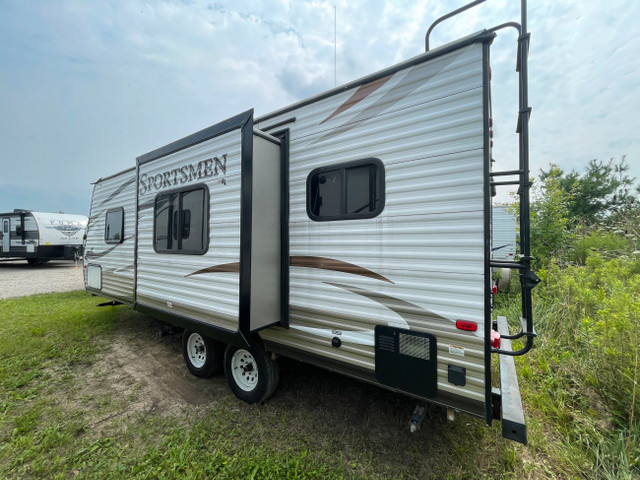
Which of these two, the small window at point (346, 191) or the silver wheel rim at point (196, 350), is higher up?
the small window at point (346, 191)

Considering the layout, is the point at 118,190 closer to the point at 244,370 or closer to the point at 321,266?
the point at 244,370

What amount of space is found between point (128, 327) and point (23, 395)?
2615 mm

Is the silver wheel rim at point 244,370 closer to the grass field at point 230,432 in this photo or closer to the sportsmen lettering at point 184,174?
the grass field at point 230,432

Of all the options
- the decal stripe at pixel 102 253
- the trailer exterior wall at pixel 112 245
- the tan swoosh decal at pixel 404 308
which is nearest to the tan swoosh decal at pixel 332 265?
the tan swoosh decal at pixel 404 308

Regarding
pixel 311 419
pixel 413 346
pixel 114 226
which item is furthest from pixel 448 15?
pixel 114 226

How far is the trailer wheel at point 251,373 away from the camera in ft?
10.6

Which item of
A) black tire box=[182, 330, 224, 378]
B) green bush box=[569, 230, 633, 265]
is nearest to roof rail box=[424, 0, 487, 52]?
black tire box=[182, 330, 224, 378]

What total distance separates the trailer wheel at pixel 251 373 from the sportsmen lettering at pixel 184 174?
76.3 inches

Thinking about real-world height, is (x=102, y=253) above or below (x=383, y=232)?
below

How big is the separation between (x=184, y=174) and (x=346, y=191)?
2.15 m

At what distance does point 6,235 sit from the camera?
15.7m

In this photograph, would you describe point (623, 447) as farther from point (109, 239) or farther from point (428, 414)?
point (109, 239)

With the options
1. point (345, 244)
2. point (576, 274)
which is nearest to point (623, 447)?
point (345, 244)

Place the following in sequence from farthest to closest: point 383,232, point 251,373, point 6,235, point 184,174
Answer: point 6,235, point 184,174, point 251,373, point 383,232
